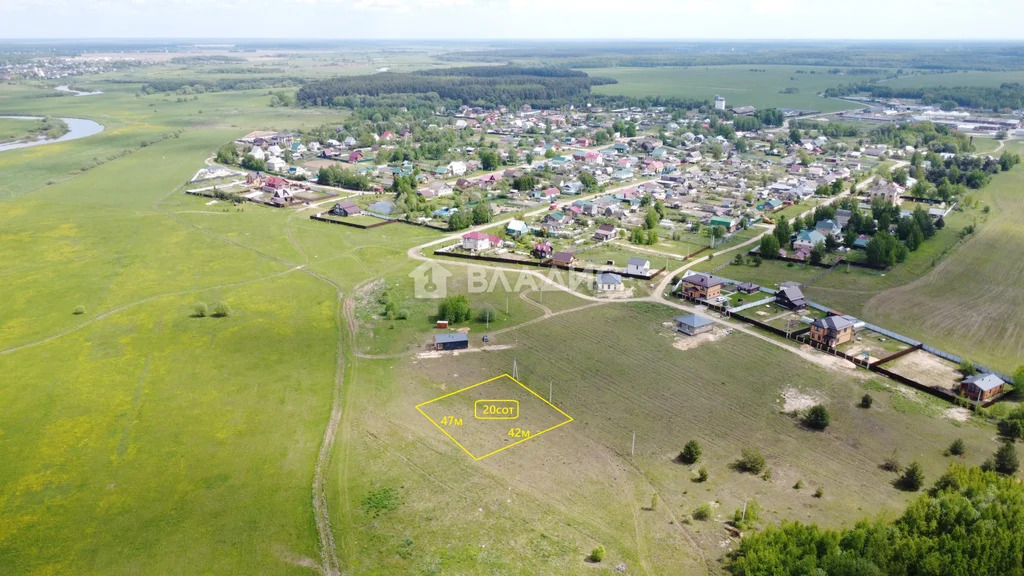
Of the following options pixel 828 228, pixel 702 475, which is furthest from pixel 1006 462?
pixel 828 228

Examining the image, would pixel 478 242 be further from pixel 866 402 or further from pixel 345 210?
pixel 866 402

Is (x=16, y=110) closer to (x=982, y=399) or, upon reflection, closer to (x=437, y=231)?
(x=437, y=231)

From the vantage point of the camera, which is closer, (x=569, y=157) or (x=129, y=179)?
(x=129, y=179)

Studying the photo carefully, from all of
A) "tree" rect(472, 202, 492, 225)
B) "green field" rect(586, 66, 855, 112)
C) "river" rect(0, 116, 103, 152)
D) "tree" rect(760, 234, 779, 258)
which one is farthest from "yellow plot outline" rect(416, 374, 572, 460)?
"green field" rect(586, 66, 855, 112)

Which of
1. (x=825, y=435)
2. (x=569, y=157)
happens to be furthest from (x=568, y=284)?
(x=569, y=157)

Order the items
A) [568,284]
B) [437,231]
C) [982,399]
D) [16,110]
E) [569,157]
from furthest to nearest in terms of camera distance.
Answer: [16,110] → [569,157] → [437,231] → [568,284] → [982,399]

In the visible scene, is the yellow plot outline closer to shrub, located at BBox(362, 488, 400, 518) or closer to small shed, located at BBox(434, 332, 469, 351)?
shrub, located at BBox(362, 488, 400, 518)
